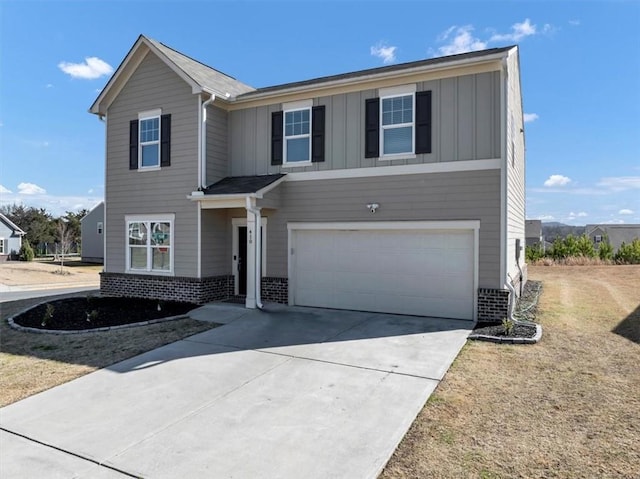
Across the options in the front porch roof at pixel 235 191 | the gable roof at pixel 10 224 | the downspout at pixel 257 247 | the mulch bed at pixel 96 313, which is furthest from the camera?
the gable roof at pixel 10 224

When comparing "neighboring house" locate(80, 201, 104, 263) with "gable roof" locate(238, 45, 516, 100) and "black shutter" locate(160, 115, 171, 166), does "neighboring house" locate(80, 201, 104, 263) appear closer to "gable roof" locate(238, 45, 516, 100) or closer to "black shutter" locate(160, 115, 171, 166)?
"black shutter" locate(160, 115, 171, 166)

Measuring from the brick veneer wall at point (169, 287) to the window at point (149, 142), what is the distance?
3.56m

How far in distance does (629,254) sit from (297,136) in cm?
2216

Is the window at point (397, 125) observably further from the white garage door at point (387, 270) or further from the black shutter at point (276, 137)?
the black shutter at point (276, 137)

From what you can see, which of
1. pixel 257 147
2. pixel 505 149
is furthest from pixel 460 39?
pixel 257 147

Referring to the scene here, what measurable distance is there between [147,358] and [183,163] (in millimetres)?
6682

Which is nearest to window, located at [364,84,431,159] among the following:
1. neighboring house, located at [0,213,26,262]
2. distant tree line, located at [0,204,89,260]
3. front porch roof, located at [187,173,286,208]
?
front porch roof, located at [187,173,286,208]

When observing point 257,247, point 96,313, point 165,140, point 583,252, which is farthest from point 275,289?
point 583,252

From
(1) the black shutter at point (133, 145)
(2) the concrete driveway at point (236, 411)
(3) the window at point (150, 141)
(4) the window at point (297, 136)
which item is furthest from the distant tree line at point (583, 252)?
(1) the black shutter at point (133, 145)

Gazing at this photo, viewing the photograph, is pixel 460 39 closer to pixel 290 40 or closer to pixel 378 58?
pixel 378 58

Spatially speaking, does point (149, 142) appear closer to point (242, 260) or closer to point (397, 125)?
point (242, 260)

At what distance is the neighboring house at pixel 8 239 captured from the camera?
1709 inches

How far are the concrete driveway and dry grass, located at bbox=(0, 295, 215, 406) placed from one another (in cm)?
40

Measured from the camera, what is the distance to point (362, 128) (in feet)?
35.4
